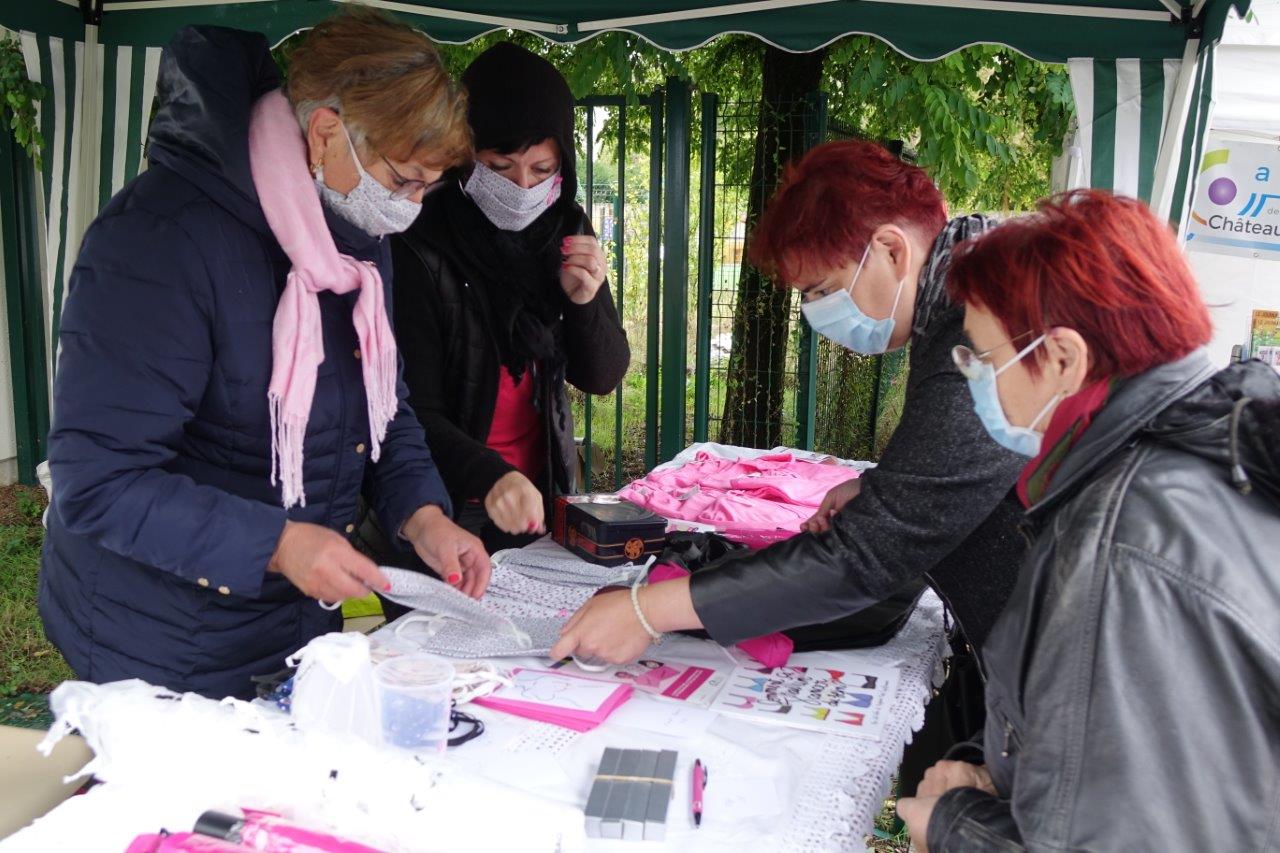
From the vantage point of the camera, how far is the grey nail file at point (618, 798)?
1.33 meters

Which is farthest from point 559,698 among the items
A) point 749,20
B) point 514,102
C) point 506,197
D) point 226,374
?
point 749,20

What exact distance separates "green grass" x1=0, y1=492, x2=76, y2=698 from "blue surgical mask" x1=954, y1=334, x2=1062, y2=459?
348cm

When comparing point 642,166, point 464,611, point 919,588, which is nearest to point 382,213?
point 464,611

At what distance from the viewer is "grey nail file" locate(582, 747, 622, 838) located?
1330 millimetres

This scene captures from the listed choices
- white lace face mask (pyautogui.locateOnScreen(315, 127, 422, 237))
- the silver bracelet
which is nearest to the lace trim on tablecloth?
the silver bracelet

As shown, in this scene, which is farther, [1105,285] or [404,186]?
[404,186]

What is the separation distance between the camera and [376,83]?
1793mm

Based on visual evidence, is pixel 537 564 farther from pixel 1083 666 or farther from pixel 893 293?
pixel 1083 666

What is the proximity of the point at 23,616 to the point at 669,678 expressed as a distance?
427 cm

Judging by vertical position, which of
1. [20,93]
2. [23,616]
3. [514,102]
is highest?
[20,93]

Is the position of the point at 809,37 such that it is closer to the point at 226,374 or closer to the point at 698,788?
the point at 226,374

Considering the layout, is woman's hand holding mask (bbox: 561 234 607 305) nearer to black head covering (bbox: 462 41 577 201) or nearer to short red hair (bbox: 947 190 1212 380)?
black head covering (bbox: 462 41 577 201)

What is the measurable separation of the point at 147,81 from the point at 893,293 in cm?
358

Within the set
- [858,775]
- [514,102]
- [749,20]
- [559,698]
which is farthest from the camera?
[749,20]
